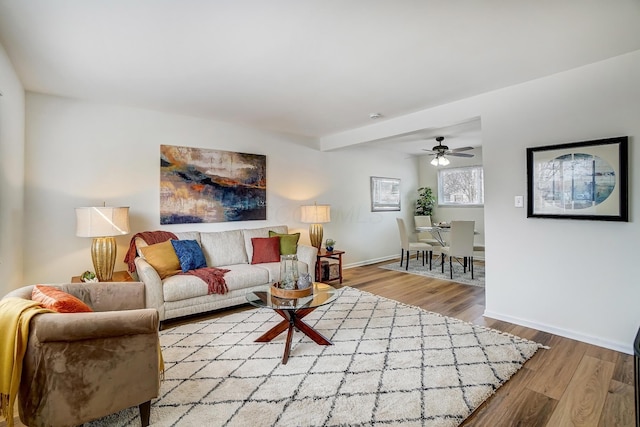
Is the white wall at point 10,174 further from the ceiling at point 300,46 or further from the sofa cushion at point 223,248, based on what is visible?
the sofa cushion at point 223,248

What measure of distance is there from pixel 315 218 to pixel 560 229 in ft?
9.91

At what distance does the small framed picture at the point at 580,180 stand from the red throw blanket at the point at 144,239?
395cm

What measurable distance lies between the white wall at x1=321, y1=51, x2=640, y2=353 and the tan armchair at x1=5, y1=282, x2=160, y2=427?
3.24 m

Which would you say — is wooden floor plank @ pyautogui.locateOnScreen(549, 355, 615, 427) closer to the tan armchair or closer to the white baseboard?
the white baseboard

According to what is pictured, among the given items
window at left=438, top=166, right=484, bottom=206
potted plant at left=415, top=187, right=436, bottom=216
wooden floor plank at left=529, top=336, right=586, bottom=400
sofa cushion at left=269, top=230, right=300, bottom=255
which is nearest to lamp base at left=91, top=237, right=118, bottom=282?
sofa cushion at left=269, top=230, right=300, bottom=255

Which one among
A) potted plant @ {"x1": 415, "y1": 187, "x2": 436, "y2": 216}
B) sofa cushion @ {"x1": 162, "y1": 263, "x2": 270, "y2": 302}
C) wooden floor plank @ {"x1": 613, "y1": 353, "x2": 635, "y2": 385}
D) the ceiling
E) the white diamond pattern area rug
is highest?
the ceiling

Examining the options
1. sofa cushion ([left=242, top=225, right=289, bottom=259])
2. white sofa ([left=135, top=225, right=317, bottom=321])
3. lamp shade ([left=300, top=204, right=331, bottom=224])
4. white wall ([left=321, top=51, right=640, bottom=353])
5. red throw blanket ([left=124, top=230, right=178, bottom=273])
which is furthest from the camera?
lamp shade ([left=300, top=204, right=331, bottom=224])

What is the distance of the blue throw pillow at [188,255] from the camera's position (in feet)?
11.5

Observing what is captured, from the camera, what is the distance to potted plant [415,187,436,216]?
7172 millimetres

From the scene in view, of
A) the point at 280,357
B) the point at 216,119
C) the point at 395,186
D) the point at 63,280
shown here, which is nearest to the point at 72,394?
the point at 280,357

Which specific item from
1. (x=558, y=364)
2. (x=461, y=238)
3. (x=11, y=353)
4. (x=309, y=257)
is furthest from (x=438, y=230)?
(x=11, y=353)

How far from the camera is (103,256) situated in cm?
306

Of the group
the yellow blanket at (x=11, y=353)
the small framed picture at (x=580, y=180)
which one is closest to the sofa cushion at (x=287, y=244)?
the small framed picture at (x=580, y=180)

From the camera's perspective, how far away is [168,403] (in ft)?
6.19
